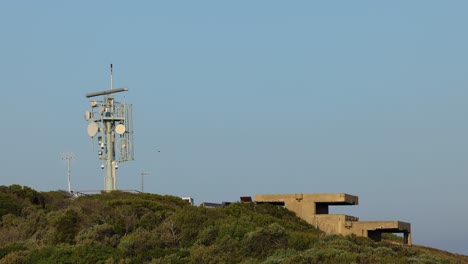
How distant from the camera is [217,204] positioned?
58.8 metres

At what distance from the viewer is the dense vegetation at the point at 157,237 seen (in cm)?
4156

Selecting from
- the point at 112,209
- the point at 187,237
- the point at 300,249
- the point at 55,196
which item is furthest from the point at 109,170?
the point at 300,249

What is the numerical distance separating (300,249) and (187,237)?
564 cm

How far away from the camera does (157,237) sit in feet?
150

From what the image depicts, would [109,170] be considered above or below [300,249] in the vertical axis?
above

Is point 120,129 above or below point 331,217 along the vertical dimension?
above


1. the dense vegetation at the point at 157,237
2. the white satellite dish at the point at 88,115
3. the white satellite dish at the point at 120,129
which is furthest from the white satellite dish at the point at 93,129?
the dense vegetation at the point at 157,237

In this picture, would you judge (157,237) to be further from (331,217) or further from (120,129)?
(120,129)

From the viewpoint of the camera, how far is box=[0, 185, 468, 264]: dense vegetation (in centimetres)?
4156

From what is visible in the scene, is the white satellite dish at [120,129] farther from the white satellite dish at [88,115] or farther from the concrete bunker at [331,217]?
the concrete bunker at [331,217]

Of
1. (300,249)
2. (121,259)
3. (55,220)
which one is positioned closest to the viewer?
(121,259)

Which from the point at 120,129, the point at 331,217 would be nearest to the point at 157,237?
the point at 331,217

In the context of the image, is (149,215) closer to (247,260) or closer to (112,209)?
(112,209)

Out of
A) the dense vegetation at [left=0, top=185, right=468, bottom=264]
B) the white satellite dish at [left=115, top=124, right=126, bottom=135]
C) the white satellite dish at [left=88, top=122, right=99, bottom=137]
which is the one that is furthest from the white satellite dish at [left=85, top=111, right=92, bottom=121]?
the dense vegetation at [left=0, top=185, right=468, bottom=264]
